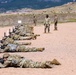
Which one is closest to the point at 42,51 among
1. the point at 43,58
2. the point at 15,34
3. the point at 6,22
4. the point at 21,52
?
the point at 21,52

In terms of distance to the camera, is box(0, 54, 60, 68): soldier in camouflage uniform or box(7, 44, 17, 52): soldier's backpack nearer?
box(0, 54, 60, 68): soldier in camouflage uniform

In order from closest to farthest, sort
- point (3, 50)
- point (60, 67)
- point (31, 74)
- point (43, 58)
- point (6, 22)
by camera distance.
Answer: point (31, 74), point (60, 67), point (43, 58), point (3, 50), point (6, 22)

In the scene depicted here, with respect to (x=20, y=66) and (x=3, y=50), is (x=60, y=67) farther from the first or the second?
(x=3, y=50)

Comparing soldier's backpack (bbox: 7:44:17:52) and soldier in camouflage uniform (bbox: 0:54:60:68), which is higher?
soldier in camouflage uniform (bbox: 0:54:60:68)

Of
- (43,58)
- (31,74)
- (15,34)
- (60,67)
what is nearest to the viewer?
(31,74)

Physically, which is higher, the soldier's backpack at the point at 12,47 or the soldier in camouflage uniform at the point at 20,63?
the soldier in camouflage uniform at the point at 20,63

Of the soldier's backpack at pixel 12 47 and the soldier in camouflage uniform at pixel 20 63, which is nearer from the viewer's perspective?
the soldier in camouflage uniform at pixel 20 63

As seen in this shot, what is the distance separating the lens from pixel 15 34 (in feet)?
118

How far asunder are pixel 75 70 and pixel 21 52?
22.1 feet

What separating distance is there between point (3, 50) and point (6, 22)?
5351cm

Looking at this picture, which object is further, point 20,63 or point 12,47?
point 12,47

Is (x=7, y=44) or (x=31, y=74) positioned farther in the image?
(x=7, y=44)

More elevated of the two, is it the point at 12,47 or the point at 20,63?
the point at 20,63

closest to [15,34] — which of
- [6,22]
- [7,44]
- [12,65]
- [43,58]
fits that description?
[7,44]
